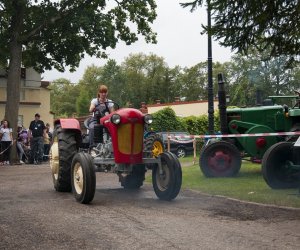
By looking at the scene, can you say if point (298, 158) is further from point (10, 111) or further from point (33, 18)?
point (33, 18)

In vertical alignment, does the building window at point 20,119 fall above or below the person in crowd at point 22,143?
above

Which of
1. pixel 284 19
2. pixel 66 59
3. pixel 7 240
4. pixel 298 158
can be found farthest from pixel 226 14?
pixel 66 59

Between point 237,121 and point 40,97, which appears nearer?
point 237,121

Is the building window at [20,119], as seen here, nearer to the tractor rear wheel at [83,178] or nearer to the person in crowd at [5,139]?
the person in crowd at [5,139]

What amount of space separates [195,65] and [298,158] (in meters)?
83.0

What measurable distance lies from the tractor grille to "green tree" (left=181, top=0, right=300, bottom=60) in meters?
2.86

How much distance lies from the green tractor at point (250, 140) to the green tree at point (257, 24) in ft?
6.17

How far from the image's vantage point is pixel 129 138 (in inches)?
323

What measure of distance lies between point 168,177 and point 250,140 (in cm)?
440

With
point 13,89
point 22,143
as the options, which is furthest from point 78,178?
point 13,89

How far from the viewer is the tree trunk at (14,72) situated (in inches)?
866

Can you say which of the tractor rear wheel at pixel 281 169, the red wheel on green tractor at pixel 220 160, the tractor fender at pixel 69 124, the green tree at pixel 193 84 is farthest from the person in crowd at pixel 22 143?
the green tree at pixel 193 84

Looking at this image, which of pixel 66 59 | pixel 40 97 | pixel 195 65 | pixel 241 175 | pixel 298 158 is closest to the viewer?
pixel 298 158

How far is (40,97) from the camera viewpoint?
39219 millimetres
